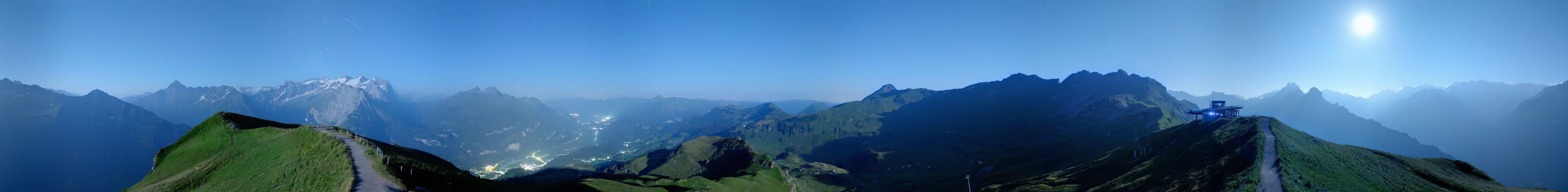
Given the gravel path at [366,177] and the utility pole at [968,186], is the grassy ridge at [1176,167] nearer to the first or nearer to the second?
the utility pole at [968,186]

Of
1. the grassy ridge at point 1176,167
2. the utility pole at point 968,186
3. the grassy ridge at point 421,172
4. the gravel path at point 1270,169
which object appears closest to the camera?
the grassy ridge at point 421,172

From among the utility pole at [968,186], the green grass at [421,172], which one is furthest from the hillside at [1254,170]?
the green grass at [421,172]

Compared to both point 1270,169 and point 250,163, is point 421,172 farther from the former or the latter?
point 1270,169

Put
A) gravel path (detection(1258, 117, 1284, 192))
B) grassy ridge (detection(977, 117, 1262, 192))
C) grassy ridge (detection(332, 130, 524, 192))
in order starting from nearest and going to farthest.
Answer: grassy ridge (detection(332, 130, 524, 192)) < gravel path (detection(1258, 117, 1284, 192)) < grassy ridge (detection(977, 117, 1262, 192))

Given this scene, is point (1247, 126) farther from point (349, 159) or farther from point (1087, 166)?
point (349, 159)

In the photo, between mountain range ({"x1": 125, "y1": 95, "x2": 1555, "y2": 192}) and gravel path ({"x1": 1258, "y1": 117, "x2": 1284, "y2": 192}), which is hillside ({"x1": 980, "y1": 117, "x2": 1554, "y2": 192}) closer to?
mountain range ({"x1": 125, "y1": 95, "x2": 1555, "y2": 192})

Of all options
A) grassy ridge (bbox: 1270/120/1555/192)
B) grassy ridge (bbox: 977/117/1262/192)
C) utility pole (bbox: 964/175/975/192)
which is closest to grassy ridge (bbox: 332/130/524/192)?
grassy ridge (bbox: 977/117/1262/192)
